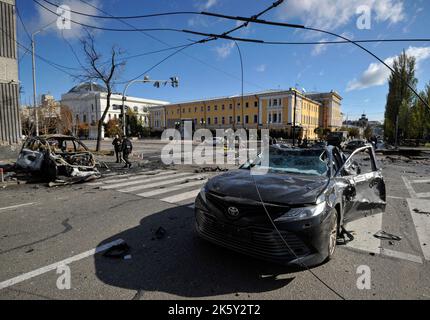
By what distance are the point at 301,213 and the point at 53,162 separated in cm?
943

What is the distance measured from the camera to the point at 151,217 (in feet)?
→ 18.1

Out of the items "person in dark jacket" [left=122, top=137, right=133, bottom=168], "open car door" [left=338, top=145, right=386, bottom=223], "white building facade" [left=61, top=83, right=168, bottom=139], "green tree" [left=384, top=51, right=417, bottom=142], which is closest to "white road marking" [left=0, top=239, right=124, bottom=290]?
"open car door" [left=338, top=145, right=386, bottom=223]

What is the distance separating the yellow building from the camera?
65000 millimetres

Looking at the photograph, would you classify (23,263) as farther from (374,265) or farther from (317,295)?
(374,265)

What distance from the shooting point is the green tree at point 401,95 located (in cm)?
4706

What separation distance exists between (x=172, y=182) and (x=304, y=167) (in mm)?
6330

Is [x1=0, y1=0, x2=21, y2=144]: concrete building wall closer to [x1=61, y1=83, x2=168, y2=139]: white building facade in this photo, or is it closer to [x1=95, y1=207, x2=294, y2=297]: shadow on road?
[x1=95, y1=207, x2=294, y2=297]: shadow on road

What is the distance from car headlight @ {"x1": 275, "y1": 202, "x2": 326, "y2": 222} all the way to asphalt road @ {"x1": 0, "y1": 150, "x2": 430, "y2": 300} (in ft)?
2.58

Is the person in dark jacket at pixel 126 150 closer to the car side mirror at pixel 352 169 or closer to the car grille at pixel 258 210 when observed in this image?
the car side mirror at pixel 352 169

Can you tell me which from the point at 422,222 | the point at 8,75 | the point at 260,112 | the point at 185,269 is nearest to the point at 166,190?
the point at 185,269

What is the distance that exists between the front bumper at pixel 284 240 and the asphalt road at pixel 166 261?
0.33 metres

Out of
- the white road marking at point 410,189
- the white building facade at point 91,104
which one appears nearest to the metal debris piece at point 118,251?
the white road marking at point 410,189

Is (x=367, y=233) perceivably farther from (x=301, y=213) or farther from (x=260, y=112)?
(x=260, y=112)

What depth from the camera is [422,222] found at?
550 centimetres
